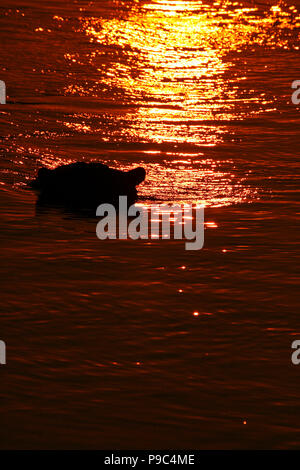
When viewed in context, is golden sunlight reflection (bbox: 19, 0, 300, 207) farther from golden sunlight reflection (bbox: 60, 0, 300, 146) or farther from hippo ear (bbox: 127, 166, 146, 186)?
hippo ear (bbox: 127, 166, 146, 186)

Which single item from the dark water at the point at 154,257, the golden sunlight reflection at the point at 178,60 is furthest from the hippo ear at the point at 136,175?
the golden sunlight reflection at the point at 178,60

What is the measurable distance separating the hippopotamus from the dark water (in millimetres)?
255

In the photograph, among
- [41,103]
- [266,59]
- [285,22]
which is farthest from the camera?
[285,22]

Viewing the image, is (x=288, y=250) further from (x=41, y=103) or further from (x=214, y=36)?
(x=214, y=36)

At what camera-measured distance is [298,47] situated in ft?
60.1

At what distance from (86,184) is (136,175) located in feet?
1.69

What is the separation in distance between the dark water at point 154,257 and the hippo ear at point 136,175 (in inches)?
8.5

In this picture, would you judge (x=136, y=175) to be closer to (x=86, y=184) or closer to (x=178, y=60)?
(x=86, y=184)

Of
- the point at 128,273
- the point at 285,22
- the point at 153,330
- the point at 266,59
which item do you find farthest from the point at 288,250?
the point at 285,22

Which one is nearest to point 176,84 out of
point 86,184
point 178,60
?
point 178,60

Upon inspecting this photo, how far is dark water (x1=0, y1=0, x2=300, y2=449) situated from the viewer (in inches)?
276

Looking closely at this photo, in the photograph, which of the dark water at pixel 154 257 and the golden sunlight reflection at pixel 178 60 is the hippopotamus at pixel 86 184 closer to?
the dark water at pixel 154 257

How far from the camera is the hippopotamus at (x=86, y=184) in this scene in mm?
11102

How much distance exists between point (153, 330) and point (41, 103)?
23.7 ft
